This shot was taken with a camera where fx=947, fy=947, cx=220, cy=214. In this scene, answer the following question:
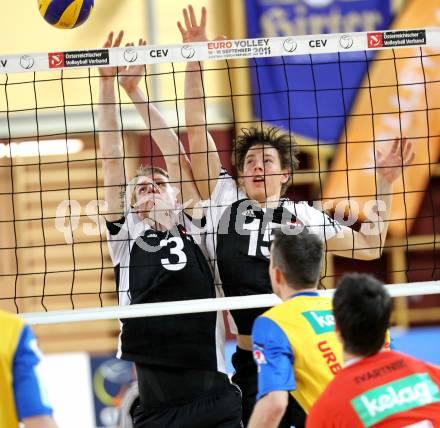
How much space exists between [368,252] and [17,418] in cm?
275

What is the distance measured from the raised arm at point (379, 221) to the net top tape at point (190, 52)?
61 centimetres

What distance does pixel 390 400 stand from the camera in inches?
122

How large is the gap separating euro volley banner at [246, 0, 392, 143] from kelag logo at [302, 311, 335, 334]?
707cm

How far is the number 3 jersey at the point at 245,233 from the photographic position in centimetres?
503

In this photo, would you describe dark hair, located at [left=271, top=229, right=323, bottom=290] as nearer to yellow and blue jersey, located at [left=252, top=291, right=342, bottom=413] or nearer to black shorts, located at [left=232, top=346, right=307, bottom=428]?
yellow and blue jersey, located at [left=252, top=291, right=342, bottom=413]

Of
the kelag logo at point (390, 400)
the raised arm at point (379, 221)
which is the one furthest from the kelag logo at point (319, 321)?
the raised arm at point (379, 221)

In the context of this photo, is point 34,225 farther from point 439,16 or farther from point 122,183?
point 122,183

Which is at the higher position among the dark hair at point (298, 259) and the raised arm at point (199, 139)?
the raised arm at point (199, 139)

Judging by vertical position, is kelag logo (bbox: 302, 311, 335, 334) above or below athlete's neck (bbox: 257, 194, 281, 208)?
below

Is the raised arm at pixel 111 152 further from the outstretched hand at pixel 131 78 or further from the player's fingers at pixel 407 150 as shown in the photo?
the player's fingers at pixel 407 150

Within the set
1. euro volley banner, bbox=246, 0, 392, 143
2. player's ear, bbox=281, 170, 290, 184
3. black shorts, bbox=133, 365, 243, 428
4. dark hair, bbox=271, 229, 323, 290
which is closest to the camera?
dark hair, bbox=271, 229, 323, 290

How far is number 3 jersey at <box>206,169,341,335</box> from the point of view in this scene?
5.03 meters

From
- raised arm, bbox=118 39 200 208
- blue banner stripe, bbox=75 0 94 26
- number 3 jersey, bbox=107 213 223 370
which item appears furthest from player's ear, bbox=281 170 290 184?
blue banner stripe, bbox=75 0 94 26

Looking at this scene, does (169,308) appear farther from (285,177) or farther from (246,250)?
(285,177)
